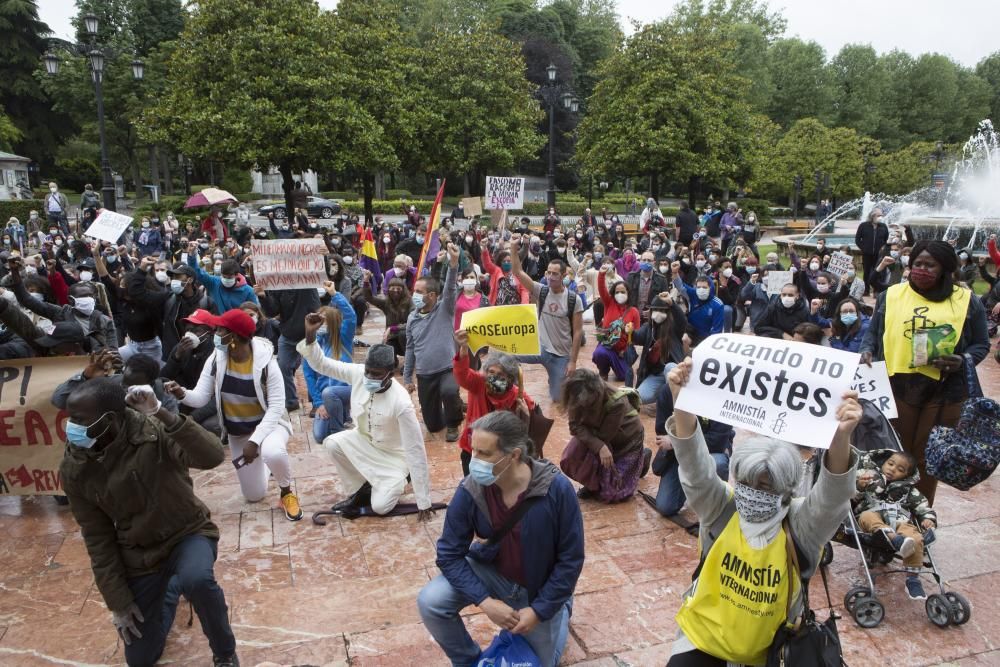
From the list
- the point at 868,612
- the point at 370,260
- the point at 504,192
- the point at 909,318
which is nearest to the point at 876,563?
the point at 868,612

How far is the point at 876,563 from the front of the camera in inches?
204

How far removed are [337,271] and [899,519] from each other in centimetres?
770

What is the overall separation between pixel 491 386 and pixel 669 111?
2960 cm

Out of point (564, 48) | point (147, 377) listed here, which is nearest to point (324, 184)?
point (564, 48)

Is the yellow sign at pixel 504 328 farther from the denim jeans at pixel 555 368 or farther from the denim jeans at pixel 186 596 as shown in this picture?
the denim jeans at pixel 186 596

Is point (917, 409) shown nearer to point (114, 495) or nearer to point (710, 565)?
point (710, 565)

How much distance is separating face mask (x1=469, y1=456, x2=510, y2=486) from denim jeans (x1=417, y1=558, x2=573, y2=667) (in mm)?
483

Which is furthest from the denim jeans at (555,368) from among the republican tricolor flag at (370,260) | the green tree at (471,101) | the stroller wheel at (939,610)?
the green tree at (471,101)

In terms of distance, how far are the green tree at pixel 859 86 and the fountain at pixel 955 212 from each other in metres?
10.7

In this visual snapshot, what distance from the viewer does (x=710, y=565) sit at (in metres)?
2.95

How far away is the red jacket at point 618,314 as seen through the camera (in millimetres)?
8984

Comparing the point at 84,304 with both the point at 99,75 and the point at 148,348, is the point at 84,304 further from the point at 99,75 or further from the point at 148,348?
the point at 99,75

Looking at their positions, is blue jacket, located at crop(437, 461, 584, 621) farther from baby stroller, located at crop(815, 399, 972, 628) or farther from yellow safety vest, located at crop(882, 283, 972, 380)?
yellow safety vest, located at crop(882, 283, 972, 380)

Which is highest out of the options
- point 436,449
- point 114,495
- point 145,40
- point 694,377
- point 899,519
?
point 145,40
